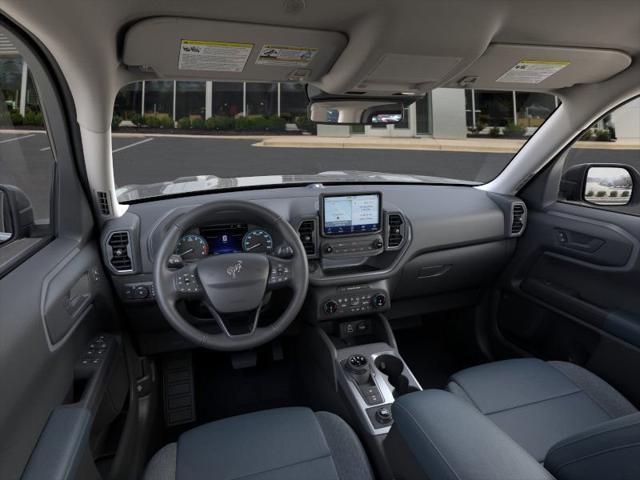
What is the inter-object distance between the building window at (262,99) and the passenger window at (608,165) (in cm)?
183

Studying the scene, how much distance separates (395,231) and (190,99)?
1438 millimetres

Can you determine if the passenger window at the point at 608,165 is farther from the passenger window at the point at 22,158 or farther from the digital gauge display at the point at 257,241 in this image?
the passenger window at the point at 22,158

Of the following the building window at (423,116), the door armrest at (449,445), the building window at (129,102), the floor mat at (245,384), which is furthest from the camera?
the floor mat at (245,384)

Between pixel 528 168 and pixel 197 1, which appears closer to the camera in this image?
pixel 197 1

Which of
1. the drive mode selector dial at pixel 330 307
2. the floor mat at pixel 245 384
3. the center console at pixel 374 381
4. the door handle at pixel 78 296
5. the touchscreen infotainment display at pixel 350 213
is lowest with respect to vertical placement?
the floor mat at pixel 245 384

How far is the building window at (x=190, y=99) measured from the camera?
2299 mm

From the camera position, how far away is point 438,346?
3.47 meters

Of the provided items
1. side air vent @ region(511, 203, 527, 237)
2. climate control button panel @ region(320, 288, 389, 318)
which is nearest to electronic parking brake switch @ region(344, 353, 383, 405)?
climate control button panel @ region(320, 288, 389, 318)

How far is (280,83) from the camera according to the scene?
2.26m

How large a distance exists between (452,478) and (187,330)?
115 cm

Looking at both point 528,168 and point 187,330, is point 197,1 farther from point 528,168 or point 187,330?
point 528,168

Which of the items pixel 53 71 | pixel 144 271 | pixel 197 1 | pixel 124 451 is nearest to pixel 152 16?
pixel 197 1

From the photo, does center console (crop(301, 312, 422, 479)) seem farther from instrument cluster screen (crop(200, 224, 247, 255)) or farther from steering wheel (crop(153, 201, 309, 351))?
instrument cluster screen (crop(200, 224, 247, 255))

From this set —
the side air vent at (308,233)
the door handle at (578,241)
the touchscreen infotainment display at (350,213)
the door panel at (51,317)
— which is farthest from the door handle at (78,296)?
the door handle at (578,241)
